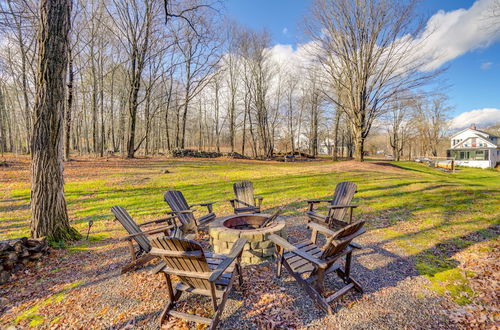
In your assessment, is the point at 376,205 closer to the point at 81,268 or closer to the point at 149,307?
the point at 149,307

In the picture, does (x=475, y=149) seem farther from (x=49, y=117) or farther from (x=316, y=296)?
(x=49, y=117)

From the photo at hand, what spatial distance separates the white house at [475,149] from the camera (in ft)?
103

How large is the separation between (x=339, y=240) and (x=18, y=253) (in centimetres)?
494

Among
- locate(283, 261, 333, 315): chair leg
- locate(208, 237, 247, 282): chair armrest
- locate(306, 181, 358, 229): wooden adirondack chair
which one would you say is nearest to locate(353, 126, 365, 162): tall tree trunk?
locate(306, 181, 358, 229): wooden adirondack chair

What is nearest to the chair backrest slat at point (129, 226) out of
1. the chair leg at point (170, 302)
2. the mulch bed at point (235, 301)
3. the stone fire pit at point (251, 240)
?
the mulch bed at point (235, 301)

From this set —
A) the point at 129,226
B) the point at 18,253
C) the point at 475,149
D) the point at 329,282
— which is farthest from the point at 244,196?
the point at 475,149

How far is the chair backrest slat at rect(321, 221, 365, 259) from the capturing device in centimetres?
255

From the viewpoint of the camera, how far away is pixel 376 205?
693 centimetres

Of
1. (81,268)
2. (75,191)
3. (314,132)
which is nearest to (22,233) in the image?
(81,268)

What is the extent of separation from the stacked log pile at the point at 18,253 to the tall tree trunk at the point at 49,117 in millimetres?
331

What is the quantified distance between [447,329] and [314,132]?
103 feet

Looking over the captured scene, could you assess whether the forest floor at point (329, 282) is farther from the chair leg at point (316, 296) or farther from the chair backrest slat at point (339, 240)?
the chair backrest slat at point (339, 240)

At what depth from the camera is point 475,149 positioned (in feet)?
108

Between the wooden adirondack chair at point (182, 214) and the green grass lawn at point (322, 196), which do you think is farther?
the wooden adirondack chair at point (182, 214)
